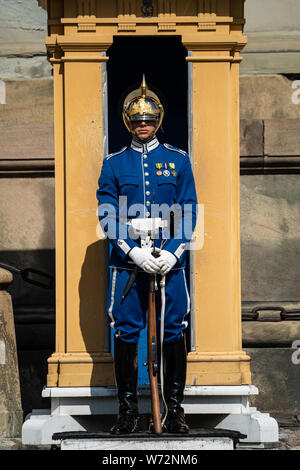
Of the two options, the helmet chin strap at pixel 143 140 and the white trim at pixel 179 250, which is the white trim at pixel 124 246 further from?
the helmet chin strap at pixel 143 140

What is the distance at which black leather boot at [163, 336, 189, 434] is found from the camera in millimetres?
6316

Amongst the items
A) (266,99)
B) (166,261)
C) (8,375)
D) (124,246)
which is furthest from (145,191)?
(266,99)

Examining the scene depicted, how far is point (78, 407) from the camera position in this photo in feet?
21.9

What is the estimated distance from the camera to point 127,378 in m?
6.34

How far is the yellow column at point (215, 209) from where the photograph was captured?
22.3 ft

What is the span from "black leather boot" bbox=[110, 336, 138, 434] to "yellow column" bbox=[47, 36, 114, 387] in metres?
0.44

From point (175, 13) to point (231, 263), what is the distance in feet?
5.00

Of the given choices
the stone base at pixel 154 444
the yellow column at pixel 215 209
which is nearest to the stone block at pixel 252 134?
the yellow column at pixel 215 209

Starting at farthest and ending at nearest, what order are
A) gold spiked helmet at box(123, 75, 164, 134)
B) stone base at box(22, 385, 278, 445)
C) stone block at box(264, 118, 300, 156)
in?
stone block at box(264, 118, 300, 156), stone base at box(22, 385, 278, 445), gold spiked helmet at box(123, 75, 164, 134)

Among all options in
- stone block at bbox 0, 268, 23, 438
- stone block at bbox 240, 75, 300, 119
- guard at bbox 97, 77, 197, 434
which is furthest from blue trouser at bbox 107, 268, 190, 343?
stone block at bbox 240, 75, 300, 119

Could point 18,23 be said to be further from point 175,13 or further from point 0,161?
point 175,13

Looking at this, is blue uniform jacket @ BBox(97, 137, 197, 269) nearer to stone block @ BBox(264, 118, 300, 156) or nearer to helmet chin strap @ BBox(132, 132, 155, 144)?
helmet chin strap @ BBox(132, 132, 155, 144)

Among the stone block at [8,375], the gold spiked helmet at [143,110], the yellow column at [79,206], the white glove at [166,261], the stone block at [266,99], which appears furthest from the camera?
the stone block at [266,99]
